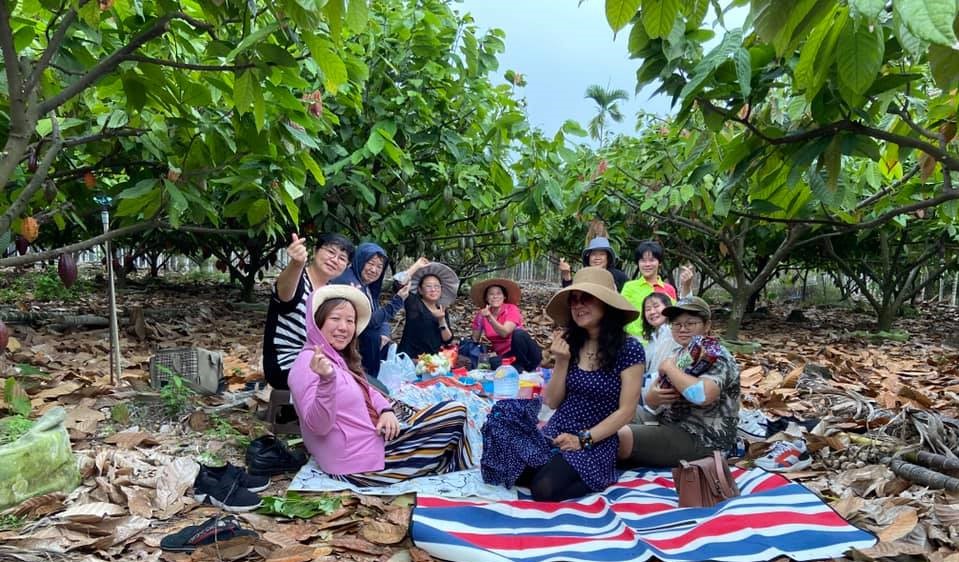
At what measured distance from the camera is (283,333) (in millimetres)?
3709

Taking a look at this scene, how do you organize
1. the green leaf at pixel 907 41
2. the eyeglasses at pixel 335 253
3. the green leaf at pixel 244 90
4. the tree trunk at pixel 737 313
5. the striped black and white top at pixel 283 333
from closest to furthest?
the green leaf at pixel 907 41
the green leaf at pixel 244 90
the striped black and white top at pixel 283 333
the eyeglasses at pixel 335 253
the tree trunk at pixel 737 313

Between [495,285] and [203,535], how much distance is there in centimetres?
374

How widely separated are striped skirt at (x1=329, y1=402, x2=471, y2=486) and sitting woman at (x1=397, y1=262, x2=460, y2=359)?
2.33 meters

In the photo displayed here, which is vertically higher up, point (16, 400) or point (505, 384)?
point (16, 400)

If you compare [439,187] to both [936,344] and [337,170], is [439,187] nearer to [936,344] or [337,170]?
[337,170]

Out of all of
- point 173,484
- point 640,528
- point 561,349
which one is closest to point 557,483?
point 640,528

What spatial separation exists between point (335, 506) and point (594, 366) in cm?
145

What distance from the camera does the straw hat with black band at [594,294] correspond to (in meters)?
3.04

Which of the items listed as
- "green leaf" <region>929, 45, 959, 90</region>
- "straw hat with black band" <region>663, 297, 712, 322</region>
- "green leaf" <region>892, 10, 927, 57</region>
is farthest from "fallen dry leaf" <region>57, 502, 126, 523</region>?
"green leaf" <region>929, 45, 959, 90</region>

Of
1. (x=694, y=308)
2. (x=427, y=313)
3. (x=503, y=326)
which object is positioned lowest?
(x=503, y=326)

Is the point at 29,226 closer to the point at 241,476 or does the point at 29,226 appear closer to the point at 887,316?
the point at 241,476

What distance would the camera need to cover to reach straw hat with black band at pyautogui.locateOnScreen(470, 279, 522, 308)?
18.9 ft

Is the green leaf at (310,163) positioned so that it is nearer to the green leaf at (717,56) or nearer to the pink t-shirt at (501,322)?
the green leaf at (717,56)

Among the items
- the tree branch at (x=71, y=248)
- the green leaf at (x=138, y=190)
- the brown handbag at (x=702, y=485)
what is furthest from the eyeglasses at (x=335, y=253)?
the brown handbag at (x=702, y=485)
